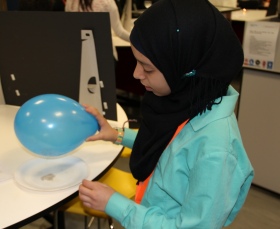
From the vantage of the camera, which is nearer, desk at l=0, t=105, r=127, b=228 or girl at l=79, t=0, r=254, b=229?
girl at l=79, t=0, r=254, b=229

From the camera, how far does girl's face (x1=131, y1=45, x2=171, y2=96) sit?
A: 89cm

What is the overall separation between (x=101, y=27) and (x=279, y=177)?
62.9 inches

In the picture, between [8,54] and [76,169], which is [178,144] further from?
[8,54]

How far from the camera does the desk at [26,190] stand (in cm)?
96

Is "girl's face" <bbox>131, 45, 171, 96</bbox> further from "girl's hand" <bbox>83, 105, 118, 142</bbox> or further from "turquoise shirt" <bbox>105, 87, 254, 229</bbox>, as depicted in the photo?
"girl's hand" <bbox>83, 105, 118, 142</bbox>

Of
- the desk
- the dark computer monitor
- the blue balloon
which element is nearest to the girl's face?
the blue balloon

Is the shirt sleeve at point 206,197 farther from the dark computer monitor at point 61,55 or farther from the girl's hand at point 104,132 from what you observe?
the dark computer monitor at point 61,55

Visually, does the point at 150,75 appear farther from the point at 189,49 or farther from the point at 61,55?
the point at 61,55

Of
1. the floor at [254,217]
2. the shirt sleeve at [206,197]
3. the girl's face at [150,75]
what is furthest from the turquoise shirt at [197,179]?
the floor at [254,217]

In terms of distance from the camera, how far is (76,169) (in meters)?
1.18

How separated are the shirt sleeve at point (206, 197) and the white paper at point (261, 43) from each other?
139 cm

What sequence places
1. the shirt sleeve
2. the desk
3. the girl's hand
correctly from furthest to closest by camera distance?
the girl's hand, the desk, the shirt sleeve

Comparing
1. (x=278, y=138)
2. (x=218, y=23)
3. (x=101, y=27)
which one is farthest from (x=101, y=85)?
(x=278, y=138)

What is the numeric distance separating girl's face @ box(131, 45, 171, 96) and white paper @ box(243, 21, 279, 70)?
54.1 inches
